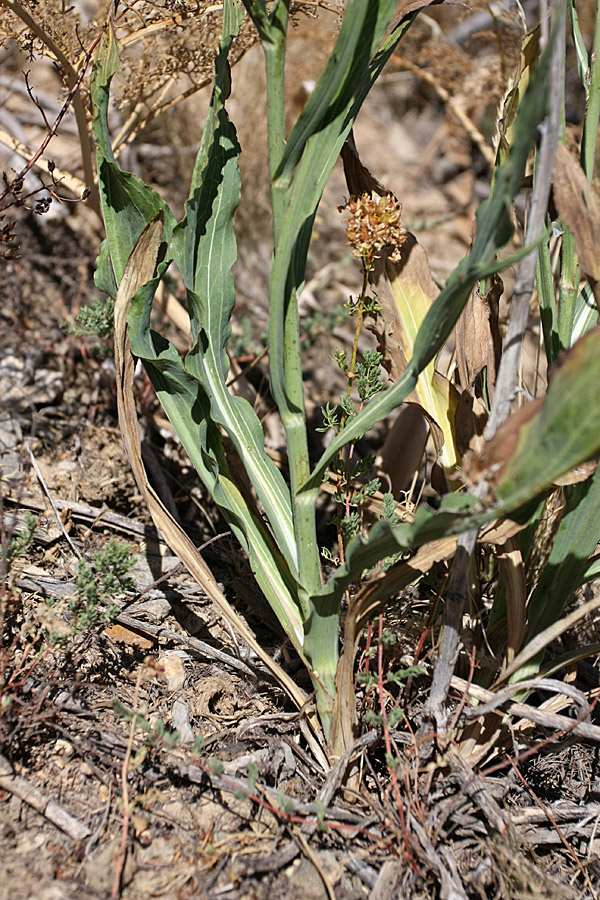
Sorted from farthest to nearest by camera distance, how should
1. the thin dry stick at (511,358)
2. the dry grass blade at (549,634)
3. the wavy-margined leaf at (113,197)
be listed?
the wavy-margined leaf at (113,197), the dry grass blade at (549,634), the thin dry stick at (511,358)

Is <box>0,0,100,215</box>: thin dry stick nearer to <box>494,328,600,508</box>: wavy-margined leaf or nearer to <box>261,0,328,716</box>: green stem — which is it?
<box>261,0,328,716</box>: green stem

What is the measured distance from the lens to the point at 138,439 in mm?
1275

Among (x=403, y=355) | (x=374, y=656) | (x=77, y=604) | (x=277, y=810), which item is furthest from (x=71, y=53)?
(x=277, y=810)

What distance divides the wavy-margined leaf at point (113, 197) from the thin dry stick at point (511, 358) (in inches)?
23.3

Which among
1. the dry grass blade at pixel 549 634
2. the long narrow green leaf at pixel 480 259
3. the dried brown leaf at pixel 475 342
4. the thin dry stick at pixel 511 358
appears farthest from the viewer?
the dried brown leaf at pixel 475 342

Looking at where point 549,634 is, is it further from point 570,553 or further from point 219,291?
point 219,291

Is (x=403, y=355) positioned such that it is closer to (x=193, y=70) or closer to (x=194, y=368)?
(x=194, y=368)

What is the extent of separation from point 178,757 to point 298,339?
704mm

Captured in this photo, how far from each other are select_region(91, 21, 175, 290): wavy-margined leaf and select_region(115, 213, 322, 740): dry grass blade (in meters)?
0.04

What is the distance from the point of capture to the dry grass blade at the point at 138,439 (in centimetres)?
121

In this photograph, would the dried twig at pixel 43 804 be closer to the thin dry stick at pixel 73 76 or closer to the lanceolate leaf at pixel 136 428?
the lanceolate leaf at pixel 136 428

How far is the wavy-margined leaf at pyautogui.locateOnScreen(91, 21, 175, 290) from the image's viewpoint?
1149 mm

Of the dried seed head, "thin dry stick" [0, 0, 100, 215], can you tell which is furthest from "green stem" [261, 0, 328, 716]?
"thin dry stick" [0, 0, 100, 215]

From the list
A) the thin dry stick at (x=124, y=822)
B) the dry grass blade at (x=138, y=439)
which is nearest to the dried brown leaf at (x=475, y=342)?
the dry grass blade at (x=138, y=439)
